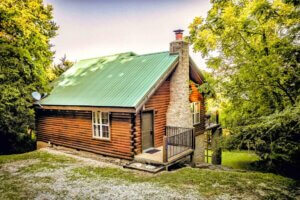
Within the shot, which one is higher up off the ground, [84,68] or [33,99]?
[84,68]

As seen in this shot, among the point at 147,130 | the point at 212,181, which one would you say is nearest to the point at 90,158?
the point at 147,130

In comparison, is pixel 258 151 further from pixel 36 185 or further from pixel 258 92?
pixel 36 185

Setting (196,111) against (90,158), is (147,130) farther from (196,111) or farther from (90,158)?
(196,111)

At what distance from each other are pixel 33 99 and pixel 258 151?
14.1 m

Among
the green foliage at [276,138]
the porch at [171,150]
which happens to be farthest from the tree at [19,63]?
the green foliage at [276,138]

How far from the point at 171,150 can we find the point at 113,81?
5.44 m

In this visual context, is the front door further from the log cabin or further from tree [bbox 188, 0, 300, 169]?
tree [bbox 188, 0, 300, 169]

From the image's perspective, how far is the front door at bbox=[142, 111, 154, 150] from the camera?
12547mm

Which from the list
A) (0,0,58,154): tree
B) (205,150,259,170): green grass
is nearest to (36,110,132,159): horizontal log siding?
(0,0,58,154): tree

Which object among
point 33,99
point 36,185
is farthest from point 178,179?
point 33,99

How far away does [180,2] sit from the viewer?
29750 mm

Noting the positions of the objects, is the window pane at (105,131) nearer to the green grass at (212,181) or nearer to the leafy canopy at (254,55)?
the green grass at (212,181)

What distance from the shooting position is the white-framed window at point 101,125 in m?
12.7

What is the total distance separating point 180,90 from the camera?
14086 millimetres
